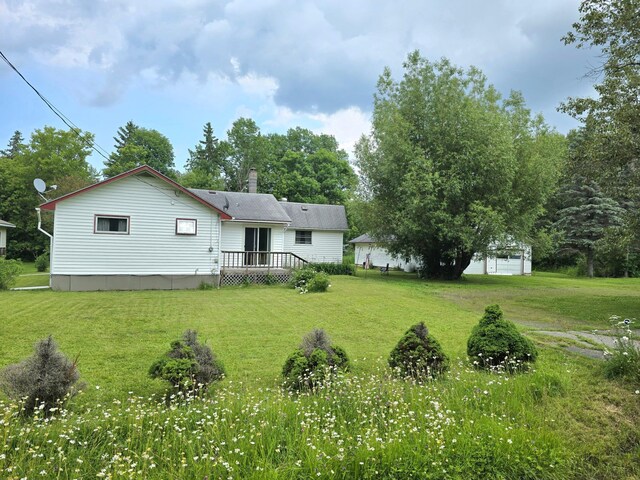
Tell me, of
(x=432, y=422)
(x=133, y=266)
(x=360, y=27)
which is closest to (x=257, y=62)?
(x=360, y=27)

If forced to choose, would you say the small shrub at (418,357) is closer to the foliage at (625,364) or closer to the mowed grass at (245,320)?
the mowed grass at (245,320)

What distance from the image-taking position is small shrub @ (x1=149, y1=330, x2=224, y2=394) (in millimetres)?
3805

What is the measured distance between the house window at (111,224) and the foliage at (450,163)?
11671 mm

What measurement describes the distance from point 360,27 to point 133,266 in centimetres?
1174

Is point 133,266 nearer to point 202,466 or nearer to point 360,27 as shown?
point 360,27

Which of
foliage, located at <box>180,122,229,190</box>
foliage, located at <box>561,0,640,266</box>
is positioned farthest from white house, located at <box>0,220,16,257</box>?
foliage, located at <box>561,0,640,266</box>

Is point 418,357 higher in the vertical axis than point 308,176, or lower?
lower

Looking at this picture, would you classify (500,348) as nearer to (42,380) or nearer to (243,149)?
(42,380)

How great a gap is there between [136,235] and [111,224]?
97 centimetres

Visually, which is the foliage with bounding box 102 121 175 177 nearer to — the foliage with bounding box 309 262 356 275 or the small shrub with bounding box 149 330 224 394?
the foliage with bounding box 309 262 356 275

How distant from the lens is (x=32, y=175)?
3503 centimetres

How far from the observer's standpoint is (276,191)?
45.0 m

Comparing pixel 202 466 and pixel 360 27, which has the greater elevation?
pixel 360 27

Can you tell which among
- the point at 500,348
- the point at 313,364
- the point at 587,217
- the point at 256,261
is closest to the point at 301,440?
the point at 313,364
